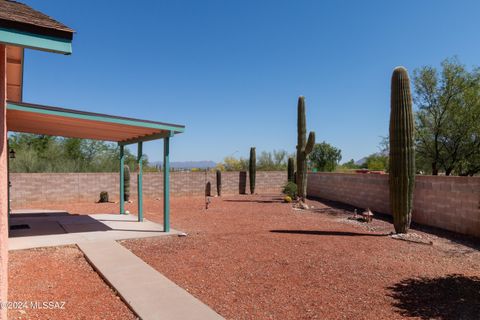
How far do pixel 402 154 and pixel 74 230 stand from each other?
945cm

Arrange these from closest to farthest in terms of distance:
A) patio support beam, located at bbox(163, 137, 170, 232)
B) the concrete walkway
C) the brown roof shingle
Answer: the brown roof shingle → the concrete walkway → patio support beam, located at bbox(163, 137, 170, 232)

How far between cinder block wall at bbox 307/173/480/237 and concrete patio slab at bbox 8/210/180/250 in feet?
26.8

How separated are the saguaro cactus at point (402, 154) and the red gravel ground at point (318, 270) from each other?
35.1 inches

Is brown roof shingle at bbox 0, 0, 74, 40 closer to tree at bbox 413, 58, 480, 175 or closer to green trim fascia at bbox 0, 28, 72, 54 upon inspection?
green trim fascia at bbox 0, 28, 72, 54

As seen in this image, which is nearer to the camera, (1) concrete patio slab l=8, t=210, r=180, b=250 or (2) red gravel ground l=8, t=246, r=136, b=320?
(2) red gravel ground l=8, t=246, r=136, b=320

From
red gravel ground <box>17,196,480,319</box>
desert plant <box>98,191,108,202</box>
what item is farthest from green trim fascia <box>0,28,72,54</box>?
desert plant <box>98,191,108,202</box>

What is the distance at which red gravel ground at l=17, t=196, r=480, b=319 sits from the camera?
185 inches

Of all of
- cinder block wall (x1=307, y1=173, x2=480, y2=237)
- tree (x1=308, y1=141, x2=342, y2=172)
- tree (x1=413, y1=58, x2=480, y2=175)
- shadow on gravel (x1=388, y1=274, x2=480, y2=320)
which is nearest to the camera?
shadow on gravel (x1=388, y1=274, x2=480, y2=320)

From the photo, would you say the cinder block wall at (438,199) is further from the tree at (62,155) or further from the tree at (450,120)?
the tree at (62,155)

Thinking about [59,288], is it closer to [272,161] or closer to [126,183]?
[126,183]

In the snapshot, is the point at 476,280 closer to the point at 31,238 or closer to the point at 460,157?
the point at 31,238

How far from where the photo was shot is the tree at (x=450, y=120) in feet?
54.9

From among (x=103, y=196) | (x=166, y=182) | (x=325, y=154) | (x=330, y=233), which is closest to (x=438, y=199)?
(x=330, y=233)

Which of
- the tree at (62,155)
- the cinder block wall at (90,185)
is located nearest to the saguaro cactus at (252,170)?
the cinder block wall at (90,185)
